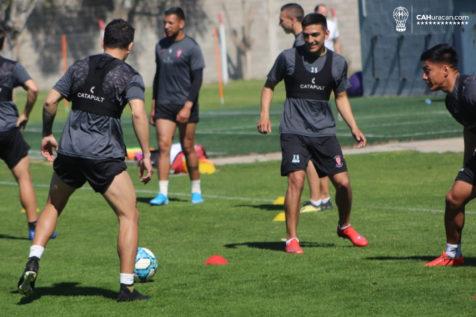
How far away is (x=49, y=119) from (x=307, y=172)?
537 centimetres

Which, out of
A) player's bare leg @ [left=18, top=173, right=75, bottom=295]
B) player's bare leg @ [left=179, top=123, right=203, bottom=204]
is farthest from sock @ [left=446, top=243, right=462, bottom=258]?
player's bare leg @ [left=179, top=123, right=203, bottom=204]

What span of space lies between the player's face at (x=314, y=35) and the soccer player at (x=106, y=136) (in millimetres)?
2622

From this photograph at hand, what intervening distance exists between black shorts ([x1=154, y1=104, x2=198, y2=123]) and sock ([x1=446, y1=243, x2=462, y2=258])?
20.6ft

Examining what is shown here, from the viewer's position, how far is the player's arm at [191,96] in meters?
15.7

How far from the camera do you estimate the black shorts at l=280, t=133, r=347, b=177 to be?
39.1ft

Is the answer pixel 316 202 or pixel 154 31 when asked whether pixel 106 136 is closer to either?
pixel 316 202

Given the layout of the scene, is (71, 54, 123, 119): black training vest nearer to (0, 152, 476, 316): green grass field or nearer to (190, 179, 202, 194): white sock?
(0, 152, 476, 316): green grass field

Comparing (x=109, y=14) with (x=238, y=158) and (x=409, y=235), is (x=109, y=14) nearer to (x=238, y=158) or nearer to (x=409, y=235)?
(x=238, y=158)

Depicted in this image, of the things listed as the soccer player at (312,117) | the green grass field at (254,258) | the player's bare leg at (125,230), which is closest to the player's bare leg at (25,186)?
the green grass field at (254,258)

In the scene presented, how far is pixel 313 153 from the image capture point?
1205 cm

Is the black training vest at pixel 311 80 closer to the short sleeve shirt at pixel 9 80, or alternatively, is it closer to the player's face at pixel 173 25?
the short sleeve shirt at pixel 9 80

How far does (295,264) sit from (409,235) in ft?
6.33

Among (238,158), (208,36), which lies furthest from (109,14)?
(238,158)

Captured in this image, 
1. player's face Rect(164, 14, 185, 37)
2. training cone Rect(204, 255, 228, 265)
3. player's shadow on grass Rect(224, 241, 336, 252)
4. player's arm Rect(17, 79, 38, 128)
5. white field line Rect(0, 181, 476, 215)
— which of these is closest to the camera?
training cone Rect(204, 255, 228, 265)
